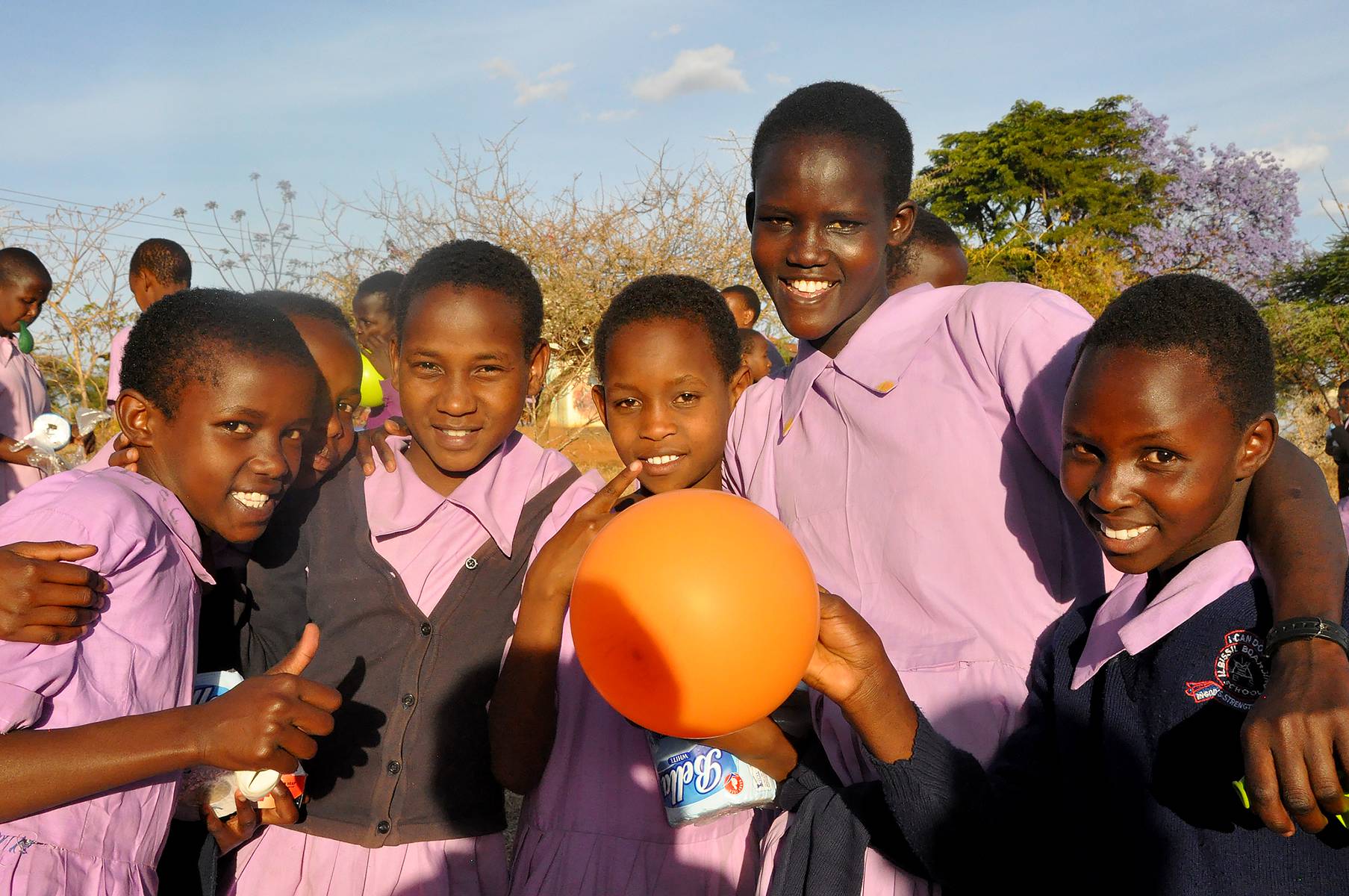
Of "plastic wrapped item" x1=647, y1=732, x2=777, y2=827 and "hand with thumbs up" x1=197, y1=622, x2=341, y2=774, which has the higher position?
"hand with thumbs up" x1=197, y1=622, x2=341, y2=774

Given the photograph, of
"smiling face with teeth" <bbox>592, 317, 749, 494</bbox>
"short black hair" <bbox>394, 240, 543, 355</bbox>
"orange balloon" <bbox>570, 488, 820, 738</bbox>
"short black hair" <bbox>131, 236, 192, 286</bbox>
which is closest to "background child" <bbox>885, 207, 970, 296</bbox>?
"smiling face with teeth" <bbox>592, 317, 749, 494</bbox>

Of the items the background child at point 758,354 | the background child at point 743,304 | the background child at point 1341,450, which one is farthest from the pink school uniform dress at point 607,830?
the background child at point 1341,450

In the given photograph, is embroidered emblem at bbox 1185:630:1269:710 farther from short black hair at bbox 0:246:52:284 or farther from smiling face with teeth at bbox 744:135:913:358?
short black hair at bbox 0:246:52:284

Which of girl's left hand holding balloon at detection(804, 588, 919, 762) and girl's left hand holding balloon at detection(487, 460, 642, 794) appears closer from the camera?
girl's left hand holding balloon at detection(804, 588, 919, 762)

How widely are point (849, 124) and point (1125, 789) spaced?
1.54m

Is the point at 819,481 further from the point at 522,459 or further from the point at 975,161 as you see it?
the point at 975,161

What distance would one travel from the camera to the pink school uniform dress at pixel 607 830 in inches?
88.9

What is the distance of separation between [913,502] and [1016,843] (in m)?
0.67

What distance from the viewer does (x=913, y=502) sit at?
2016mm

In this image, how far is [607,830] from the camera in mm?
2285

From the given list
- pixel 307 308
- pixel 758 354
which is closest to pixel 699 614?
pixel 307 308

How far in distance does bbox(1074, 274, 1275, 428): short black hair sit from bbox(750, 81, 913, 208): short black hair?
28.9 inches

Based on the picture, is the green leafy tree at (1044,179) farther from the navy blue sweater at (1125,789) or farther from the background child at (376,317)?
the navy blue sweater at (1125,789)

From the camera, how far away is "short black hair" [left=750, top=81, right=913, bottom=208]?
2318 mm
